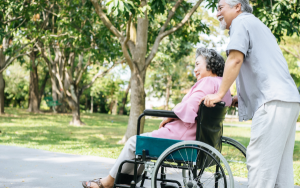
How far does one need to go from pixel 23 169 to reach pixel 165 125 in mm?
2675

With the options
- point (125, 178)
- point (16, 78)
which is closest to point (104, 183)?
point (125, 178)

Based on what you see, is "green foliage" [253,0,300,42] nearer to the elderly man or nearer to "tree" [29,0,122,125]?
the elderly man

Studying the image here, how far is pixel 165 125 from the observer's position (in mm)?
2959

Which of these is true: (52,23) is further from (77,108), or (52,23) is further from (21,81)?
(21,81)

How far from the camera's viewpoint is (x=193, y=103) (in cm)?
277

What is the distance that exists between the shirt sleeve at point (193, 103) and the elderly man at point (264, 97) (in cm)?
42

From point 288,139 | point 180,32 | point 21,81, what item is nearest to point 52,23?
point 180,32

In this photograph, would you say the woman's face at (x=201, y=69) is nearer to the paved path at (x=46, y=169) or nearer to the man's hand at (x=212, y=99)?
the man's hand at (x=212, y=99)

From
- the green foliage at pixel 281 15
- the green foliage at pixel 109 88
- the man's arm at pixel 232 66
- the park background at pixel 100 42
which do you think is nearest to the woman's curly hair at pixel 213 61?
the man's arm at pixel 232 66

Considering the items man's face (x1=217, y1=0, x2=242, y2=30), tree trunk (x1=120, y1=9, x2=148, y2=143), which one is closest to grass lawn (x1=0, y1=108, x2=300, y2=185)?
tree trunk (x1=120, y1=9, x2=148, y2=143)

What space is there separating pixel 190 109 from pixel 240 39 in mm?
740

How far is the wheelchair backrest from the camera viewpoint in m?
2.66

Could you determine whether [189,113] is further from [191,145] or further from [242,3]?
[242,3]

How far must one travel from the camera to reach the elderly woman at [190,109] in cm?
276
